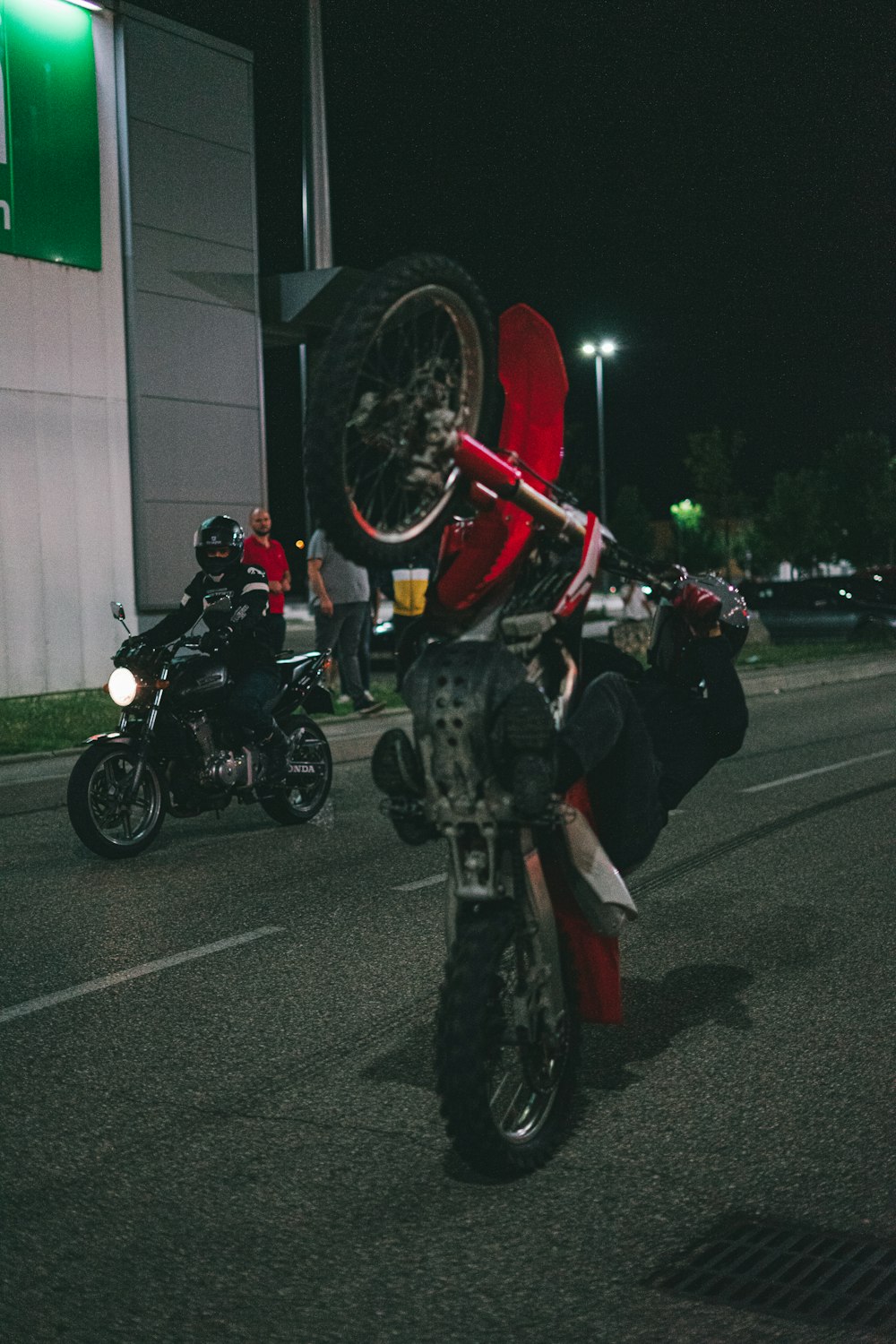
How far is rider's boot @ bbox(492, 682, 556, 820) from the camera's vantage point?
3.41 m

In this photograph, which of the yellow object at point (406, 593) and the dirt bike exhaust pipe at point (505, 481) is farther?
the yellow object at point (406, 593)

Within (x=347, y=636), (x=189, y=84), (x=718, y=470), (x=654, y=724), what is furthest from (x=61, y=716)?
(x=718, y=470)

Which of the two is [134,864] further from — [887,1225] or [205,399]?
[205,399]

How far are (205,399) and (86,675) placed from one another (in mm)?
3890

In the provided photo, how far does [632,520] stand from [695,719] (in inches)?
4565

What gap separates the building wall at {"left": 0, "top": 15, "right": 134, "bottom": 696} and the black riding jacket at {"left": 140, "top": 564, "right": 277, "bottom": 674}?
9183mm

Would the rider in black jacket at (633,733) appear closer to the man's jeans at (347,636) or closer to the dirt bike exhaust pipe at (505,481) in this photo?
the dirt bike exhaust pipe at (505,481)

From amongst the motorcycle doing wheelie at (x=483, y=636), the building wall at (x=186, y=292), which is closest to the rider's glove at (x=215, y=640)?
the motorcycle doing wheelie at (x=483, y=636)

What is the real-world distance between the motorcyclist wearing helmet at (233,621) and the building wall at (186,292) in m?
10.2

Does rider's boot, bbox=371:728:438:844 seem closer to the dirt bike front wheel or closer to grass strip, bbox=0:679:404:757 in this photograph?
the dirt bike front wheel

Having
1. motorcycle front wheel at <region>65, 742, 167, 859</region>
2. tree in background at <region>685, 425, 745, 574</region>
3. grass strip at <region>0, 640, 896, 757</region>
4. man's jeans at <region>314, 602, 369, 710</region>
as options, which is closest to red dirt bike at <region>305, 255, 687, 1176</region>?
motorcycle front wheel at <region>65, 742, 167, 859</region>

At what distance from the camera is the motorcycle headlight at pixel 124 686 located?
7887mm

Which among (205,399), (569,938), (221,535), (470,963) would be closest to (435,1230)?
(470,963)

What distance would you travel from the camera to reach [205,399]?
1897cm
